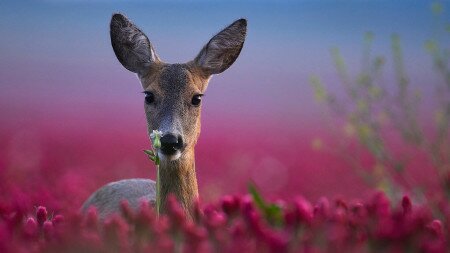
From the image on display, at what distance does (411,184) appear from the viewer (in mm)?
6254

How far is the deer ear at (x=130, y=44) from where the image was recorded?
4188 mm

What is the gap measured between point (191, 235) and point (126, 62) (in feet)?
10.1

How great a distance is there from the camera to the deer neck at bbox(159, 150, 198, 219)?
11.9ft

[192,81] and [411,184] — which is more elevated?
[192,81]

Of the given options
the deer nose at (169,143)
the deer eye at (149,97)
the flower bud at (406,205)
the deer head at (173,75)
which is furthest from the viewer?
the deer eye at (149,97)

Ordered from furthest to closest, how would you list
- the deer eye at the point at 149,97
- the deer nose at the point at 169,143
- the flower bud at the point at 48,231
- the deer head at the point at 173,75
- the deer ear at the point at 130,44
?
the deer ear at the point at 130,44 < the deer eye at the point at 149,97 < the deer head at the point at 173,75 < the deer nose at the point at 169,143 < the flower bud at the point at 48,231

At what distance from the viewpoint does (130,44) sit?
4.21 metres

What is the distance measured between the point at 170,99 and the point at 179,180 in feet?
1.53

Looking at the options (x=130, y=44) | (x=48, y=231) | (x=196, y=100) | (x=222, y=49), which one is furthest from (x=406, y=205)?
(x=130, y=44)

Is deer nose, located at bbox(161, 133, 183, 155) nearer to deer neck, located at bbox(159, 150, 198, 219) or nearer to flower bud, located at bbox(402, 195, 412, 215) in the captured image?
deer neck, located at bbox(159, 150, 198, 219)

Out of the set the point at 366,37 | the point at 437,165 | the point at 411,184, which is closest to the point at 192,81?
the point at 366,37

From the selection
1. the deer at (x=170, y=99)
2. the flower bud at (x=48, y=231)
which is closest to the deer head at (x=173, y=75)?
the deer at (x=170, y=99)

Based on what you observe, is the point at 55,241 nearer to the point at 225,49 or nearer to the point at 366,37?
the point at 225,49

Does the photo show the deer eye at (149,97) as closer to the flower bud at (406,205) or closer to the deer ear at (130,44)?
the deer ear at (130,44)
